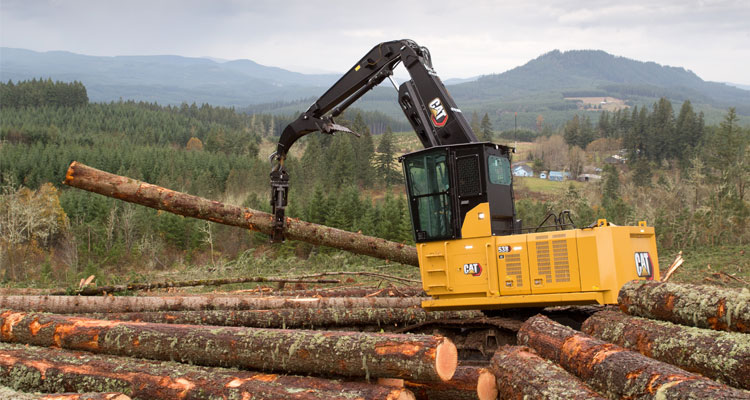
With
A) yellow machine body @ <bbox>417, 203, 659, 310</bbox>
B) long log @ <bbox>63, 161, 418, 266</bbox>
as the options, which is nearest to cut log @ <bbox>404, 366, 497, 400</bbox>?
yellow machine body @ <bbox>417, 203, 659, 310</bbox>

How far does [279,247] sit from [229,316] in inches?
1257

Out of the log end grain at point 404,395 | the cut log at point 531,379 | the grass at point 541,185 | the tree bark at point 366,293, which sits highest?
the log end grain at point 404,395

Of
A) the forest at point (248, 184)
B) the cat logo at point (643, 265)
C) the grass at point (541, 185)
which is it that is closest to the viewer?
the cat logo at point (643, 265)

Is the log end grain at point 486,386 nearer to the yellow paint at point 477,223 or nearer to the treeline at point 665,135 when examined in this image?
the yellow paint at point 477,223

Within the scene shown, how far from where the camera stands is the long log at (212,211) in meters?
10.6

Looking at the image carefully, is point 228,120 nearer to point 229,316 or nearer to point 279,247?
point 279,247

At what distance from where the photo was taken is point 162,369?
6.44 meters

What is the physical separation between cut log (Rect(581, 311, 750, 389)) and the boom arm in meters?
3.74

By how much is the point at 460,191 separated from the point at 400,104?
7.85ft

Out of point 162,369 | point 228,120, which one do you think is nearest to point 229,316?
point 162,369

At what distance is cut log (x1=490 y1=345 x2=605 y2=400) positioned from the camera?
5.62m

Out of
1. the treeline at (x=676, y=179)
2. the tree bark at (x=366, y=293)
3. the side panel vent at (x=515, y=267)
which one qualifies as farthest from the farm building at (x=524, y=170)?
the side panel vent at (x=515, y=267)

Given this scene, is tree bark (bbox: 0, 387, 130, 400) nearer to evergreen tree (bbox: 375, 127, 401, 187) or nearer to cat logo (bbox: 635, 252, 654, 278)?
cat logo (bbox: 635, 252, 654, 278)

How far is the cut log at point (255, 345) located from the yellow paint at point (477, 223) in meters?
3.22
